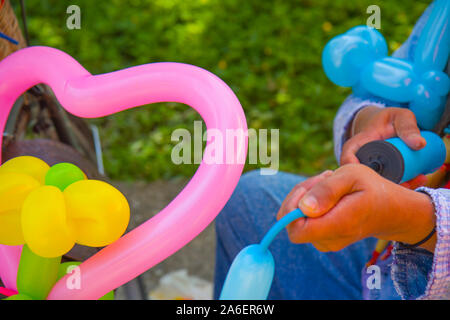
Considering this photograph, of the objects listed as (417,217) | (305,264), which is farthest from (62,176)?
(305,264)

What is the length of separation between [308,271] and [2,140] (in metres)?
0.58

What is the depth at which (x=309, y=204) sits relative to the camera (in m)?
0.54

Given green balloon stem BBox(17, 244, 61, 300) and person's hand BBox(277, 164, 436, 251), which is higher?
person's hand BBox(277, 164, 436, 251)

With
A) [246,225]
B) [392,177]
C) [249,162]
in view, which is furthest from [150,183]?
[392,177]

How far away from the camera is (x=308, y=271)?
0.93 meters

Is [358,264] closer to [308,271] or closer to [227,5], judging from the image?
[308,271]

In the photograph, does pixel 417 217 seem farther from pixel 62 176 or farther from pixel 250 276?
pixel 62 176

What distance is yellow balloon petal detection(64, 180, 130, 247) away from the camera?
0.50 meters

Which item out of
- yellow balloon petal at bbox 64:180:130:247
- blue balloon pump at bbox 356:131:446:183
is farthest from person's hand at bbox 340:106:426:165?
yellow balloon petal at bbox 64:180:130:247

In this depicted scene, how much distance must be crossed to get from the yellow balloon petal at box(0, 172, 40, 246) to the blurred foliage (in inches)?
57.1

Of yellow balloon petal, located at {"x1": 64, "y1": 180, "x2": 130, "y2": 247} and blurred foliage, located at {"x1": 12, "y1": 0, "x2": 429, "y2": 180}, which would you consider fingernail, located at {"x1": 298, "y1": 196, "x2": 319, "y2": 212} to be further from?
blurred foliage, located at {"x1": 12, "y1": 0, "x2": 429, "y2": 180}

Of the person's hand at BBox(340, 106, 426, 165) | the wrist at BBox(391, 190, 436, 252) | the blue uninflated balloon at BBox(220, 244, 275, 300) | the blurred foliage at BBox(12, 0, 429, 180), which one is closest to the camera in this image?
the blue uninflated balloon at BBox(220, 244, 275, 300)

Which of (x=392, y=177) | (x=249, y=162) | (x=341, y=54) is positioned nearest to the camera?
(x=392, y=177)
